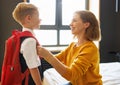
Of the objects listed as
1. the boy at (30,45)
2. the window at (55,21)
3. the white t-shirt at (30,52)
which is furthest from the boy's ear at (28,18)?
the window at (55,21)

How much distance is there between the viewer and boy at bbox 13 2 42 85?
1.32 metres

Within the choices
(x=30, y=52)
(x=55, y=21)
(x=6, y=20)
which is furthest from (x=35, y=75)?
(x=55, y=21)

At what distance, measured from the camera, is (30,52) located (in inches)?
52.3

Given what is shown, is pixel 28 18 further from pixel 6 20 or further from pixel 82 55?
pixel 6 20

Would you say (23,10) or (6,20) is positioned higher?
(23,10)

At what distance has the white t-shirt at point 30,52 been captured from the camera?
1.32 m

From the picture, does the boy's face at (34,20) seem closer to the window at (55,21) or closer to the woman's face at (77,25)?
the woman's face at (77,25)

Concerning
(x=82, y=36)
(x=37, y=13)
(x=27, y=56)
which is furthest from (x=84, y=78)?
(x=37, y=13)

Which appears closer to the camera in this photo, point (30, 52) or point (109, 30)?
point (30, 52)

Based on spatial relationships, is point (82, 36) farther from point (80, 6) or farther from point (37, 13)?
point (80, 6)

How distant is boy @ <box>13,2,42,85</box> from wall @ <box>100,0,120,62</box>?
2701 millimetres

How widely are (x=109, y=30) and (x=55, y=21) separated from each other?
3.27 feet

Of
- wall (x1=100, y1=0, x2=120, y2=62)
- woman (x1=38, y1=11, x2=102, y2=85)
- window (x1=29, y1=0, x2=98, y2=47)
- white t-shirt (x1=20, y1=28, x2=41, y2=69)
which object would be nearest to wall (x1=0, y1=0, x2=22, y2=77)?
window (x1=29, y1=0, x2=98, y2=47)

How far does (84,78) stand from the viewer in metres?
1.47
